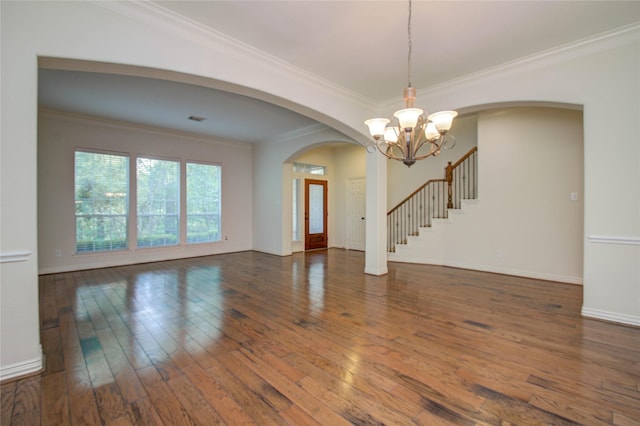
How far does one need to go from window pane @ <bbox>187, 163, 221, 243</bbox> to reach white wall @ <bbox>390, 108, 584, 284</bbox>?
229 inches

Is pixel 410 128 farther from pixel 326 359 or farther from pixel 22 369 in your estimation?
pixel 22 369

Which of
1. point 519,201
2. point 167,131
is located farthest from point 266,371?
point 167,131

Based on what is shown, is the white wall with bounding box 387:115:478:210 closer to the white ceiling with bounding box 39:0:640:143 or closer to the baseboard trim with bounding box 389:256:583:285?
the baseboard trim with bounding box 389:256:583:285

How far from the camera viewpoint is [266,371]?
225 centimetres

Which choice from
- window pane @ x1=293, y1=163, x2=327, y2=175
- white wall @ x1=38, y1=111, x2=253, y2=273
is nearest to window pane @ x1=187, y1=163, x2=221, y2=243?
white wall @ x1=38, y1=111, x2=253, y2=273

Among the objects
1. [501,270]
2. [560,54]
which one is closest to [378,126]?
[560,54]

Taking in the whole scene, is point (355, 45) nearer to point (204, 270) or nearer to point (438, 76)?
point (438, 76)

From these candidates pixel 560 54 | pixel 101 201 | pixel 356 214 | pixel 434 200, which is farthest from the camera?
pixel 356 214

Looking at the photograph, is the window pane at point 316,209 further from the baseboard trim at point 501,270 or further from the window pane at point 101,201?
the window pane at point 101,201

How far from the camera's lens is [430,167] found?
22.8 ft

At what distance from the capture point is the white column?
5219mm

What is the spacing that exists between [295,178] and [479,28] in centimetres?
A: 587

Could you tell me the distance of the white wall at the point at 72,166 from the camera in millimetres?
5422

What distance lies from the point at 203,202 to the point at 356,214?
14.0 feet
